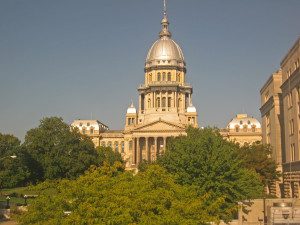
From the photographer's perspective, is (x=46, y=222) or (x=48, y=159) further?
(x=48, y=159)

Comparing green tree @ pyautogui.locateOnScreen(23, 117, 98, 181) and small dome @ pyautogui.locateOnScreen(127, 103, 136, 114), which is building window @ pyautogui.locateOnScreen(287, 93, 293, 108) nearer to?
green tree @ pyautogui.locateOnScreen(23, 117, 98, 181)

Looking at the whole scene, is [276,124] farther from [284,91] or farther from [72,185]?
[72,185]

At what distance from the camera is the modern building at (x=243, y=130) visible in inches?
5207

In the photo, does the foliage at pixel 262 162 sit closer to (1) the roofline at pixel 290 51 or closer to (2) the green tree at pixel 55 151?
(1) the roofline at pixel 290 51

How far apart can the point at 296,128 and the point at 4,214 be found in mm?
Answer: 32626

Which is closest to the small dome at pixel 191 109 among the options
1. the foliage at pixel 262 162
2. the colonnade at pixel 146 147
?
the colonnade at pixel 146 147

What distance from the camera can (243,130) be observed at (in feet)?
438

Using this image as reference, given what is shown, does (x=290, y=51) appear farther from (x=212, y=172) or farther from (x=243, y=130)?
(x=243, y=130)

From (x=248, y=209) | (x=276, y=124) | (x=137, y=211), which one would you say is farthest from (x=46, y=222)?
(x=276, y=124)

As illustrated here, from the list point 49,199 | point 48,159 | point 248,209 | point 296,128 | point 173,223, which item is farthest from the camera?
point 48,159

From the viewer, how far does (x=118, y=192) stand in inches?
900

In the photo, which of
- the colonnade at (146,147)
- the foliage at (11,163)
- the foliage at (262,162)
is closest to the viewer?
the foliage at (262,162)

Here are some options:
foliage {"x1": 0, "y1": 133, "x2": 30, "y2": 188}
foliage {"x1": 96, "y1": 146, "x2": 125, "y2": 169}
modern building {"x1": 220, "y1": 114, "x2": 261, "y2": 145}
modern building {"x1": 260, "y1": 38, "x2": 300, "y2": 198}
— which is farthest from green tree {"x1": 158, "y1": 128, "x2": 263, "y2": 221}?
modern building {"x1": 220, "y1": 114, "x2": 261, "y2": 145}

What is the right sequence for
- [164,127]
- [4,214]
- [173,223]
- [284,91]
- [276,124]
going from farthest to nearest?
[164,127] < [276,124] < [284,91] < [4,214] < [173,223]
